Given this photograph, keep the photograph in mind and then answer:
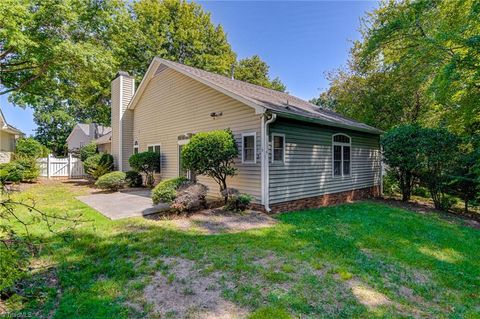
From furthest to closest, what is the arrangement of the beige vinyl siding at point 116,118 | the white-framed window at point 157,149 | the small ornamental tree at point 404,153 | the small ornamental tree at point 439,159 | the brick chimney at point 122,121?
the beige vinyl siding at point 116,118, the brick chimney at point 122,121, the white-framed window at point 157,149, the small ornamental tree at point 404,153, the small ornamental tree at point 439,159

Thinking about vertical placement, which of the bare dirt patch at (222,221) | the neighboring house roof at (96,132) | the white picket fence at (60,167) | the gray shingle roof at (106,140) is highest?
the neighboring house roof at (96,132)

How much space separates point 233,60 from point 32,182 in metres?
20.0

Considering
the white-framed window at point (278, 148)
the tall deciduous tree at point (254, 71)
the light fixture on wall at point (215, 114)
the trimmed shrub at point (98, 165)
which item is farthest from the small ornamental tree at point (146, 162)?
the tall deciduous tree at point (254, 71)

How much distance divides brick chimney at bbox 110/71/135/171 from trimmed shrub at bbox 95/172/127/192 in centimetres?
368

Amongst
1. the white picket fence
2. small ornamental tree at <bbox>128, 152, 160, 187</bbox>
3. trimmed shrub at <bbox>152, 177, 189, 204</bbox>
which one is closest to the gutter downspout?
trimmed shrub at <bbox>152, 177, 189, 204</bbox>

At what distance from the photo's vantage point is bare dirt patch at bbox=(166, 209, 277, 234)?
610cm

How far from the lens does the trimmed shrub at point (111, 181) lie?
11188 mm

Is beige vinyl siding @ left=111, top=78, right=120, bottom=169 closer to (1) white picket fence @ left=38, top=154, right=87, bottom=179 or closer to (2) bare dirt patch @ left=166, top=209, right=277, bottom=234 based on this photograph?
(1) white picket fence @ left=38, top=154, right=87, bottom=179

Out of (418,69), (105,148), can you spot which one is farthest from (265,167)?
(105,148)

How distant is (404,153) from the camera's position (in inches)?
423

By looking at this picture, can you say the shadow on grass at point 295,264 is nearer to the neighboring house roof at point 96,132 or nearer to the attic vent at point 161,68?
the attic vent at point 161,68

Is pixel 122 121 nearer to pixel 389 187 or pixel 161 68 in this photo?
pixel 161 68

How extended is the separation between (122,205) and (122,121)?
803 centimetres

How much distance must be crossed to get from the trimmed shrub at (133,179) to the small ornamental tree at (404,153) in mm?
11729
